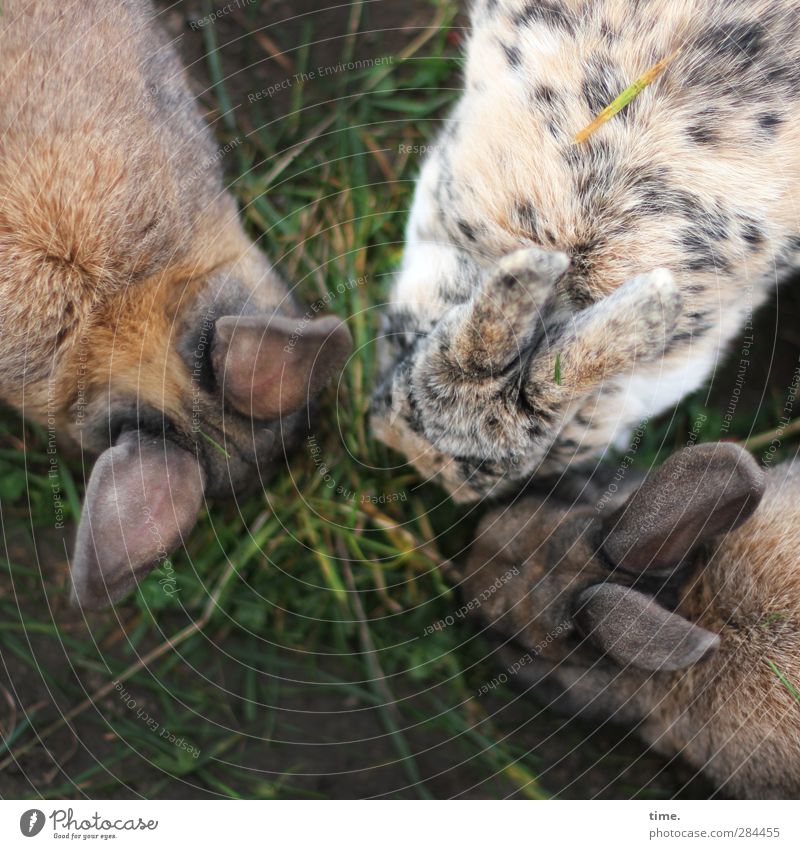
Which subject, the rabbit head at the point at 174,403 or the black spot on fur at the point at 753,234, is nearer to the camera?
the rabbit head at the point at 174,403

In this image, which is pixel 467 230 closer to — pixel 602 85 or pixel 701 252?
pixel 602 85

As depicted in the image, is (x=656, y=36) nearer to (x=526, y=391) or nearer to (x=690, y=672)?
(x=526, y=391)

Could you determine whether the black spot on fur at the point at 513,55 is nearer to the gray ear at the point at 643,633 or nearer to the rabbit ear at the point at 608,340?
the rabbit ear at the point at 608,340

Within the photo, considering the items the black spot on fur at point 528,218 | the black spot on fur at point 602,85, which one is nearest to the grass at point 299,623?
the black spot on fur at point 528,218

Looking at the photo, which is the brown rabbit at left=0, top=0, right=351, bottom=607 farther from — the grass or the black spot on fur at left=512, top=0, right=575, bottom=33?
the black spot on fur at left=512, top=0, right=575, bottom=33

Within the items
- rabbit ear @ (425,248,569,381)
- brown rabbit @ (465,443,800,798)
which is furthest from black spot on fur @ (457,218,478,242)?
brown rabbit @ (465,443,800,798)
